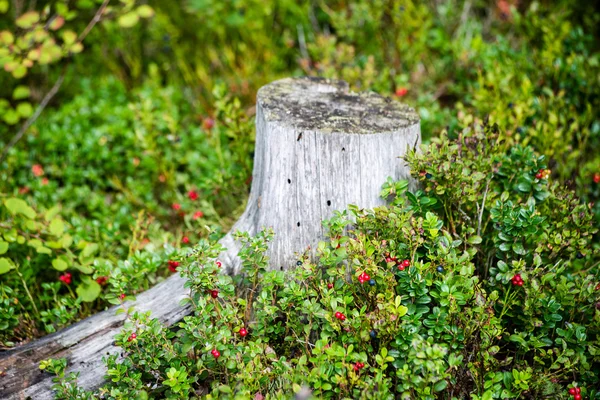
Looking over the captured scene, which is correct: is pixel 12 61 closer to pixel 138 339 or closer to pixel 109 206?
pixel 109 206

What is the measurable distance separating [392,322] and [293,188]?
790mm

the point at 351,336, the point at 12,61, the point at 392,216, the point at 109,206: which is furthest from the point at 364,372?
the point at 12,61

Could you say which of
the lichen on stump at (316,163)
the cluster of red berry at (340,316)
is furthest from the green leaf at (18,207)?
the cluster of red berry at (340,316)

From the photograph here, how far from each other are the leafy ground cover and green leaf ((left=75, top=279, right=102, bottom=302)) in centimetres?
1

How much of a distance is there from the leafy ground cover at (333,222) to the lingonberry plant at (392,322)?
0.4 inches

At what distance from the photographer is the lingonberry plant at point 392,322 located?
6.59ft

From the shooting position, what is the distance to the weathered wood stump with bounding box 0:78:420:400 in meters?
2.37

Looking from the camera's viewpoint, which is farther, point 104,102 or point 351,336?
point 104,102

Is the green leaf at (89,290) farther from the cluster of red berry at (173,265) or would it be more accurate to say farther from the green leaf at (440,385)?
the green leaf at (440,385)

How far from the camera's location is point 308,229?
8.20ft

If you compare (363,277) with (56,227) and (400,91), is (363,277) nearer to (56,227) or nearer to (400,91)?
(56,227)

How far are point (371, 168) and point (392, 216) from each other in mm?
310

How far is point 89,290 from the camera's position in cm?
281

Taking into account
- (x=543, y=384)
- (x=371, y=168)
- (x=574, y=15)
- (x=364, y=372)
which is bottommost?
(x=543, y=384)
